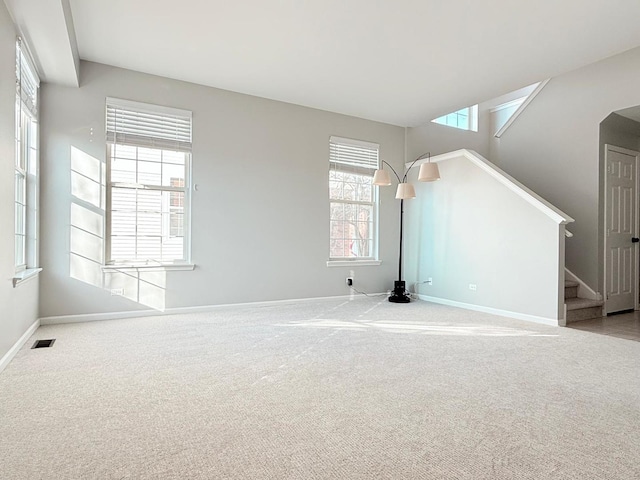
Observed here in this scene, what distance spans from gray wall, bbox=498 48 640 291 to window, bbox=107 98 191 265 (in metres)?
5.25

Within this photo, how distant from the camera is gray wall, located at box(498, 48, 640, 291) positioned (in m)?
5.08

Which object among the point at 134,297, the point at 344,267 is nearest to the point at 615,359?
the point at 344,267

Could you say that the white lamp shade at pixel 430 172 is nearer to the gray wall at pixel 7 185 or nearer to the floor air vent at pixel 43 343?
the gray wall at pixel 7 185

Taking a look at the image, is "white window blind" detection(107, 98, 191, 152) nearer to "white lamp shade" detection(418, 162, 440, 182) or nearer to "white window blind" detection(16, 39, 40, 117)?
"white window blind" detection(16, 39, 40, 117)

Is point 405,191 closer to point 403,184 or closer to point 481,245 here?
point 403,184

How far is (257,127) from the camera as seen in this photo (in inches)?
205

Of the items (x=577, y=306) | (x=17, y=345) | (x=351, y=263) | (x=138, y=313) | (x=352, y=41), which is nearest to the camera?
(x=17, y=345)

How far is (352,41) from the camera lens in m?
3.71

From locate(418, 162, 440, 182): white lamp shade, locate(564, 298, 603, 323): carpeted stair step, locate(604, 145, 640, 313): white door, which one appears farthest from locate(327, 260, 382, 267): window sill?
locate(604, 145, 640, 313): white door

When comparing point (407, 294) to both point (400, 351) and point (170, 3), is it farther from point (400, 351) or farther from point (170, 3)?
point (170, 3)

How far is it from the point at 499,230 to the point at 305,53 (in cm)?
322

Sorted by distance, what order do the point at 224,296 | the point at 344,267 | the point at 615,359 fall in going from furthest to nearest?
1. the point at 344,267
2. the point at 224,296
3. the point at 615,359

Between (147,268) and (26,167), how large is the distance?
1.54 metres

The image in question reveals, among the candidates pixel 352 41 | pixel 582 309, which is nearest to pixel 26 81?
pixel 352 41
